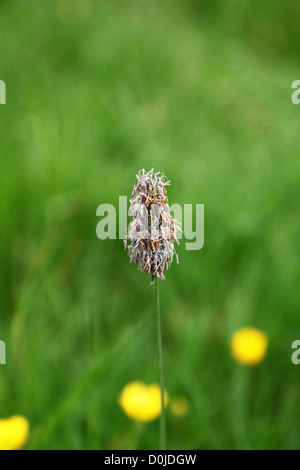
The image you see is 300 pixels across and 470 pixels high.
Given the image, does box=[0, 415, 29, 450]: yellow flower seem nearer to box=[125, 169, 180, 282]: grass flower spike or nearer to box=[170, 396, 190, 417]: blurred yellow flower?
box=[170, 396, 190, 417]: blurred yellow flower

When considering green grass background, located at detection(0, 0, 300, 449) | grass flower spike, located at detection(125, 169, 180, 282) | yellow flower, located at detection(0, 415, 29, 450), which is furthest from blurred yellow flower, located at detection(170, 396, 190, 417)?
grass flower spike, located at detection(125, 169, 180, 282)

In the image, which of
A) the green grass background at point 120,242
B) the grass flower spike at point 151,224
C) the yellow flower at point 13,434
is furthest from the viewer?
the green grass background at point 120,242

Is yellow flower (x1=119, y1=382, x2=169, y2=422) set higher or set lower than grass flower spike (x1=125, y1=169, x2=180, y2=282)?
lower

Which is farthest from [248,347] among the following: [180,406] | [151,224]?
[151,224]

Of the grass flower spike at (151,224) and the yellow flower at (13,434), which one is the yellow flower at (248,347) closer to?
the yellow flower at (13,434)

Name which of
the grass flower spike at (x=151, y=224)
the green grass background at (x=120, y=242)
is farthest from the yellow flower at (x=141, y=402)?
the grass flower spike at (x=151, y=224)

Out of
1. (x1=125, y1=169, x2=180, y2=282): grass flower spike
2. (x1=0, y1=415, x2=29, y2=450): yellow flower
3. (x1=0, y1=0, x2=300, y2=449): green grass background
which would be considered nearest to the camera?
(x1=125, y1=169, x2=180, y2=282): grass flower spike

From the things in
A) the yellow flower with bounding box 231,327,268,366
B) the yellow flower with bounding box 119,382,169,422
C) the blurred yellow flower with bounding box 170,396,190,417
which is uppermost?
the yellow flower with bounding box 231,327,268,366
